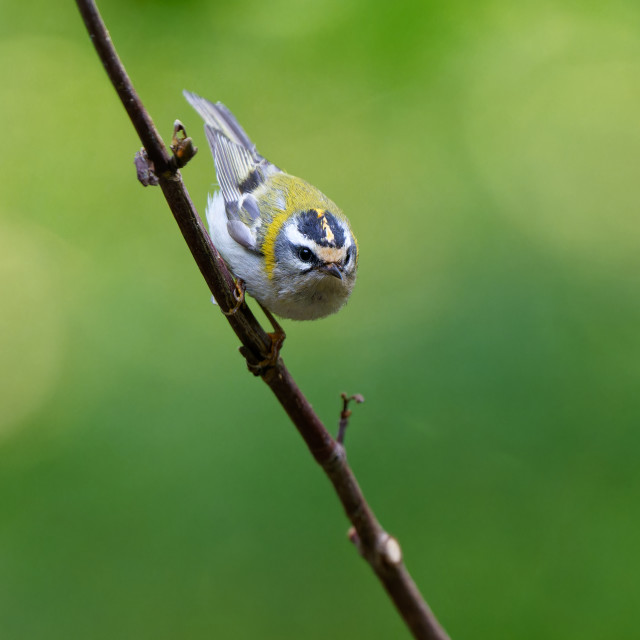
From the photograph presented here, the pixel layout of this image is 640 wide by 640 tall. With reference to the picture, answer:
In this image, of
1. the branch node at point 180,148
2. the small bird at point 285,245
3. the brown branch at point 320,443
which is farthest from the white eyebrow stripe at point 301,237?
the branch node at point 180,148

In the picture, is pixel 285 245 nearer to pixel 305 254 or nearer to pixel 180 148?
pixel 305 254

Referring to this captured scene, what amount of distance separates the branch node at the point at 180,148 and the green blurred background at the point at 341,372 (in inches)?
68.7

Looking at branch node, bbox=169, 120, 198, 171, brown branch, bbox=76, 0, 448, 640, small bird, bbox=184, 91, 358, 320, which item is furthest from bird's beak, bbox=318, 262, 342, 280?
branch node, bbox=169, 120, 198, 171

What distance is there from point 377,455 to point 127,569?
3.89 feet

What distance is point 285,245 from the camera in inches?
110

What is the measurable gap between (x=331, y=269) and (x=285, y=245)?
8.5 inches

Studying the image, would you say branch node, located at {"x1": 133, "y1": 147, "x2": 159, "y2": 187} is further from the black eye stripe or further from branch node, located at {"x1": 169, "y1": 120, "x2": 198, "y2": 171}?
the black eye stripe

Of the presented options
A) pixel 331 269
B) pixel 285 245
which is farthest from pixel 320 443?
pixel 285 245

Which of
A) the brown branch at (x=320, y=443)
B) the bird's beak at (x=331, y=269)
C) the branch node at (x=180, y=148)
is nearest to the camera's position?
the branch node at (x=180, y=148)

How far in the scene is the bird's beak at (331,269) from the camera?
2707 millimetres

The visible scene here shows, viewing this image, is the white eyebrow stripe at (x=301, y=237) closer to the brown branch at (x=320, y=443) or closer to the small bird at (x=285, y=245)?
the small bird at (x=285, y=245)

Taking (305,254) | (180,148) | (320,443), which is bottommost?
(320,443)

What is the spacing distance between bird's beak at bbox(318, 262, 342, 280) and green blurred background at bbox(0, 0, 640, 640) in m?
0.64

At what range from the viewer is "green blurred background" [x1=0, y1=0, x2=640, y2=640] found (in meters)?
3.09
